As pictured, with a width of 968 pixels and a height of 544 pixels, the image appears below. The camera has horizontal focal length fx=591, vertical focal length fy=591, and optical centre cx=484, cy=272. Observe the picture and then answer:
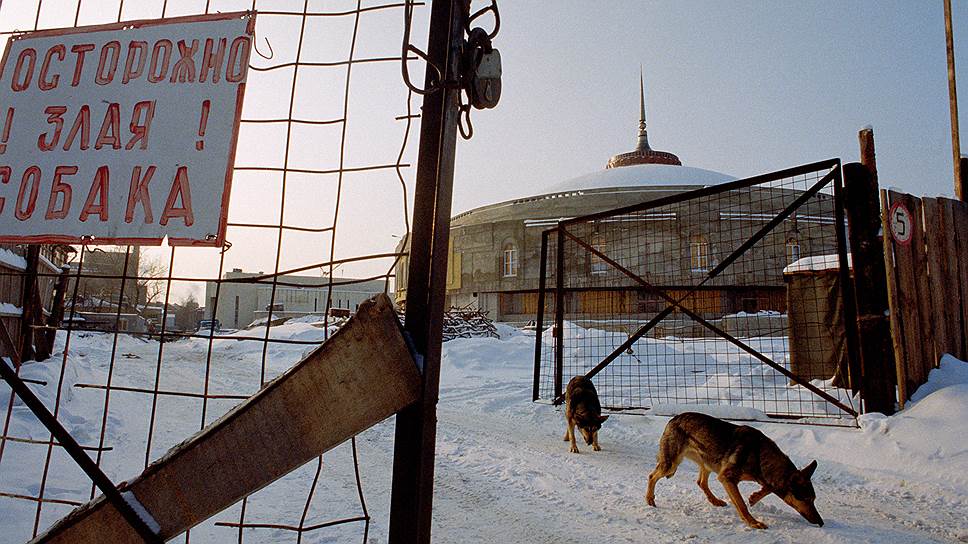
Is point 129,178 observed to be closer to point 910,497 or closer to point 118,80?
point 118,80

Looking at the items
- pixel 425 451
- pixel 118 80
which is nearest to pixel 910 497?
pixel 425 451

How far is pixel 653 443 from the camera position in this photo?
21.2 ft

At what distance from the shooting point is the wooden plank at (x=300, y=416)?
1.54 metres

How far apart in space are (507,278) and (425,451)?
34218 mm

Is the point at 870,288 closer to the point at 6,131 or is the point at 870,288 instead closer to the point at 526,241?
the point at 6,131

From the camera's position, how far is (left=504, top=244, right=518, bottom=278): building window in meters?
35.7

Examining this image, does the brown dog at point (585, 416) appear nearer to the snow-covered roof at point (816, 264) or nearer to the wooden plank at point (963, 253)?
the wooden plank at point (963, 253)

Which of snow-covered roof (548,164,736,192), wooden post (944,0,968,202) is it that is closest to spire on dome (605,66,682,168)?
snow-covered roof (548,164,736,192)

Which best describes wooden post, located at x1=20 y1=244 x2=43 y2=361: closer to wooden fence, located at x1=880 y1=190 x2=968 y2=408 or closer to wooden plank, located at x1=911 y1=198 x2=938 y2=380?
wooden fence, located at x1=880 y1=190 x2=968 y2=408

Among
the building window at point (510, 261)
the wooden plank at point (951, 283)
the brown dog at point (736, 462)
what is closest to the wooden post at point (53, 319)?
the brown dog at point (736, 462)

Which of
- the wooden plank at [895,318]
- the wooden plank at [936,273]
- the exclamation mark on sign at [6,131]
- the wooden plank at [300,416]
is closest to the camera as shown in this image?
the wooden plank at [300,416]

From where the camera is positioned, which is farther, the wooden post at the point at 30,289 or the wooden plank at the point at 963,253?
the wooden plank at the point at 963,253

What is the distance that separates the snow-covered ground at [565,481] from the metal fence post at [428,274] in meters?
1.20

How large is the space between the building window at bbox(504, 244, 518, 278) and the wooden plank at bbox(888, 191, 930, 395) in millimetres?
29597
